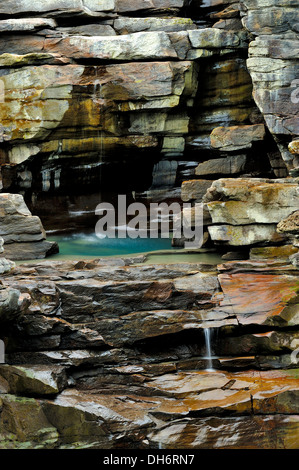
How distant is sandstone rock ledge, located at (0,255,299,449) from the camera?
7.91 meters

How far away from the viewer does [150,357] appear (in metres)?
9.24

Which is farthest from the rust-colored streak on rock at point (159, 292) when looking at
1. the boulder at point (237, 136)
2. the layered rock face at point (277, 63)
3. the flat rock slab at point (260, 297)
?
the boulder at point (237, 136)

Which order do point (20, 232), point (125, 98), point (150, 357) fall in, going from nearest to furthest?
point (150, 357) → point (20, 232) → point (125, 98)

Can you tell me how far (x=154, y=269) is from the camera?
10672 millimetres

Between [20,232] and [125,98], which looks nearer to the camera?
[20,232]

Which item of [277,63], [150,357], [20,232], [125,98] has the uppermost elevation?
[277,63]

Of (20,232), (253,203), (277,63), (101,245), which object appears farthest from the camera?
(101,245)

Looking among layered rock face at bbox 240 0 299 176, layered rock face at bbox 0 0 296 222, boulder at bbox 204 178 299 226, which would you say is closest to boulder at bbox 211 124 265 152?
layered rock face at bbox 0 0 296 222

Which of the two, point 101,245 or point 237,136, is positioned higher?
point 237,136

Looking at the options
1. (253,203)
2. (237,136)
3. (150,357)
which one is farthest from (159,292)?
(237,136)

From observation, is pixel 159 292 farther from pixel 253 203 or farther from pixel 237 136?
pixel 237 136

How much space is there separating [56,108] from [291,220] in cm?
921

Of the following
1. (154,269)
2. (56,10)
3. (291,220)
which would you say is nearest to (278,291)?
(291,220)

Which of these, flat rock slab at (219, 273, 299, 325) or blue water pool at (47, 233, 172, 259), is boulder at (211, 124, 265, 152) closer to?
blue water pool at (47, 233, 172, 259)
